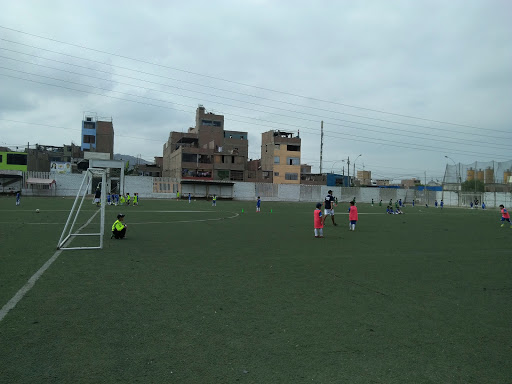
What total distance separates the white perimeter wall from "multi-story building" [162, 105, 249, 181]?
764 centimetres

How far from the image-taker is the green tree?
62422mm

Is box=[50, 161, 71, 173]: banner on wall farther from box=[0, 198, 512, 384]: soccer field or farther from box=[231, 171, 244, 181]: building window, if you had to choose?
box=[0, 198, 512, 384]: soccer field

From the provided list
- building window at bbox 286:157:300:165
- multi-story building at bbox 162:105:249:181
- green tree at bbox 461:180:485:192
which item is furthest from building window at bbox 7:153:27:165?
green tree at bbox 461:180:485:192

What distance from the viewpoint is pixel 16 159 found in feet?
187

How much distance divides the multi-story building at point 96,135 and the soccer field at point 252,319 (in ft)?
236

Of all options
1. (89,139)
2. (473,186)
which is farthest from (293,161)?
(89,139)

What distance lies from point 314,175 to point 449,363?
86.3 metres

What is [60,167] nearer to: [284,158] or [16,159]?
[16,159]

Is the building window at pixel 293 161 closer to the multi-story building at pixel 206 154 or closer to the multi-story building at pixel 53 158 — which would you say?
the multi-story building at pixel 206 154

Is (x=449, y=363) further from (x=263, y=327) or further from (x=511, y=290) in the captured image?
(x=511, y=290)

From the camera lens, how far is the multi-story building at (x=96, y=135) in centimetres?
7631

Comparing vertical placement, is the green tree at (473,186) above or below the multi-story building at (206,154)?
below

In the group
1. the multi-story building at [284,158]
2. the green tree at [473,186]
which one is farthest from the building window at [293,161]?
the green tree at [473,186]

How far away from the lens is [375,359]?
13.0 feet
